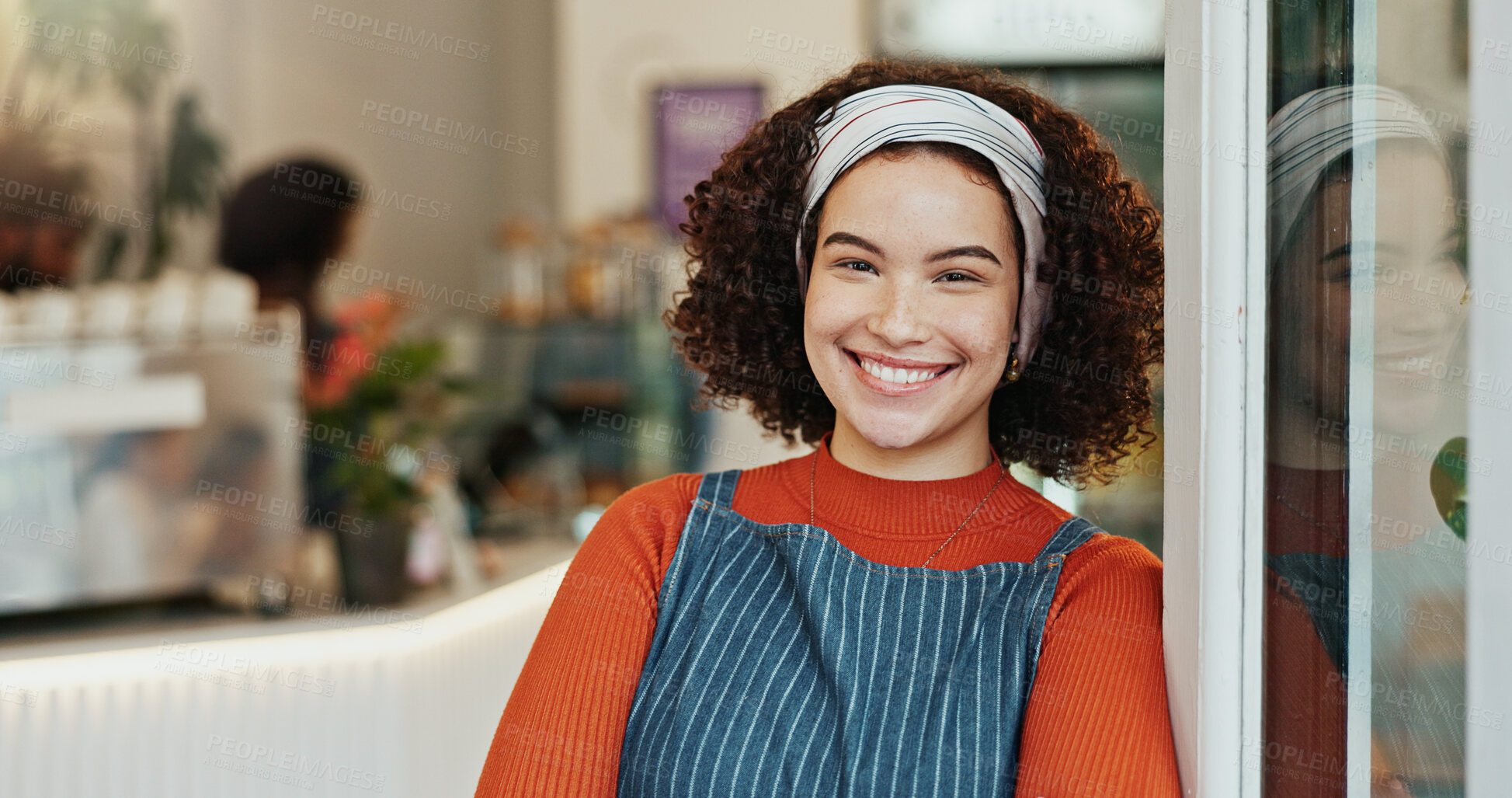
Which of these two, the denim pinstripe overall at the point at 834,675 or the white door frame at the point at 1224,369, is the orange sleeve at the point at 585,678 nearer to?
the denim pinstripe overall at the point at 834,675

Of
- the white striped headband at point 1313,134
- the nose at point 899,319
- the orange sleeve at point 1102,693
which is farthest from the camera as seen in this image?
the nose at point 899,319

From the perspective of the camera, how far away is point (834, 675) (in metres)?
0.81

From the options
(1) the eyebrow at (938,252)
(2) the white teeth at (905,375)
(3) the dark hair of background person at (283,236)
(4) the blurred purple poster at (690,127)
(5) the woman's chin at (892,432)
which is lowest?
(5) the woman's chin at (892,432)

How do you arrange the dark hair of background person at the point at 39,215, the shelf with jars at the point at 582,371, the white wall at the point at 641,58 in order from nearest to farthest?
the dark hair of background person at the point at 39,215 < the shelf with jars at the point at 582,371 < the white wall at the point at 641,58

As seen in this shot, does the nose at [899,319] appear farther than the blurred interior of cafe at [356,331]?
No

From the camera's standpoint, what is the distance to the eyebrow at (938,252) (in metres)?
0.83

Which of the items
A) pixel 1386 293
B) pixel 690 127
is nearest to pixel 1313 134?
pixel 1386 293

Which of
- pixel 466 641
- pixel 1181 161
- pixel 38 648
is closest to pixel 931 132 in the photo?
pixel 1181 161

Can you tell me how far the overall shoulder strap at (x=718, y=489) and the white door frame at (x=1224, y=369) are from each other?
0.41 m

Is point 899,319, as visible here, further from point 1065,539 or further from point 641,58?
point 641,58

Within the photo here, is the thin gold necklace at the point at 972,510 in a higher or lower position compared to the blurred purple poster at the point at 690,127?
lower

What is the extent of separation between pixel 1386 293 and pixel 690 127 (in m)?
3.33

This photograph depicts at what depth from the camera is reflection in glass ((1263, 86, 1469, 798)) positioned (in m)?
0.46

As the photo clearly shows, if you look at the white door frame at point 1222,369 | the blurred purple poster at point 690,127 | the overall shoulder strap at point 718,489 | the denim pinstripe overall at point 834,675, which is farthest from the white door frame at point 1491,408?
the blurred purple poster at point 690,127
